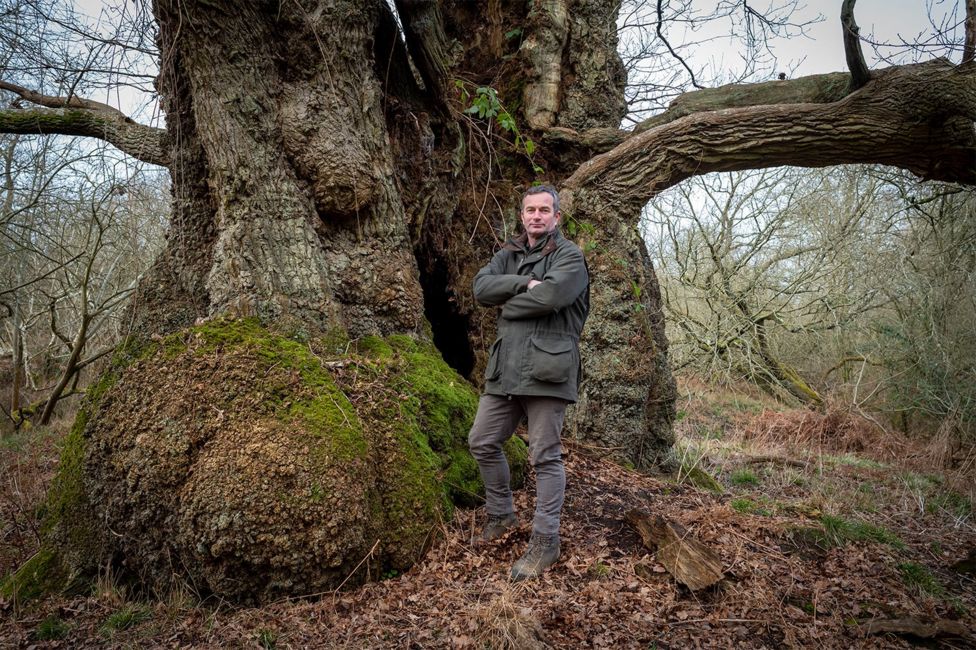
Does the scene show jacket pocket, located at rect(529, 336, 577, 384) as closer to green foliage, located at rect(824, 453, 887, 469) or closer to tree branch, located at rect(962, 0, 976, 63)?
tree branch, located at rect(962, 0, 976, 63)

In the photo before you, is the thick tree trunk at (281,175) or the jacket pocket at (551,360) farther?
the thick tree trunk at (281,175)

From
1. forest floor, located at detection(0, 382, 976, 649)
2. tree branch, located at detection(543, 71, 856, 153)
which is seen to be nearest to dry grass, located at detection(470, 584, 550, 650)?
forest floor, located at detection(0, 382, 976, 649)

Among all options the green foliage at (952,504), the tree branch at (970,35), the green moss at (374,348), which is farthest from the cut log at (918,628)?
the tree branch at (970,35)

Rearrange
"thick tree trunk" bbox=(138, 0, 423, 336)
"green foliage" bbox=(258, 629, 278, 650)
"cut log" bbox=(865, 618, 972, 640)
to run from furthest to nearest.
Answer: "thick tree trunk" bbox=(138, 0, 423, 336)
"cut log" bbox=(865, 618, 972, 640)
"green foliage" bbox=(258, 629, 278, 650)

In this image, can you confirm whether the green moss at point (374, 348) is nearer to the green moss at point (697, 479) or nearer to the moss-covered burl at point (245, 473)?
the moss-covered burl at point (245, 473)

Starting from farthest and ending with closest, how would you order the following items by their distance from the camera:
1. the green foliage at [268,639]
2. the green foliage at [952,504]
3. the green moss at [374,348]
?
1. the green foliage at [952,504]
2. the green moss at [374,348]
3. the green foliage at [268,639]

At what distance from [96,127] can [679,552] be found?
6.71 m

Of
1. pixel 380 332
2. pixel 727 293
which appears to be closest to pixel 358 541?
pixel 380 332

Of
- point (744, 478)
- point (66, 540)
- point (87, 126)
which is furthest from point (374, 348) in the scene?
point (744, 478)

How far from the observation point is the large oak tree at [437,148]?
4043mm

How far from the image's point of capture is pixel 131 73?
13.5 ft

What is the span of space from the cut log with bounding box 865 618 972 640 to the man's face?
9.19ft

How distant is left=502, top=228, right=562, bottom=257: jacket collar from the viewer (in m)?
3.56

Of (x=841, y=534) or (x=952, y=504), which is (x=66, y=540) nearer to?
(x=841, y=534)
